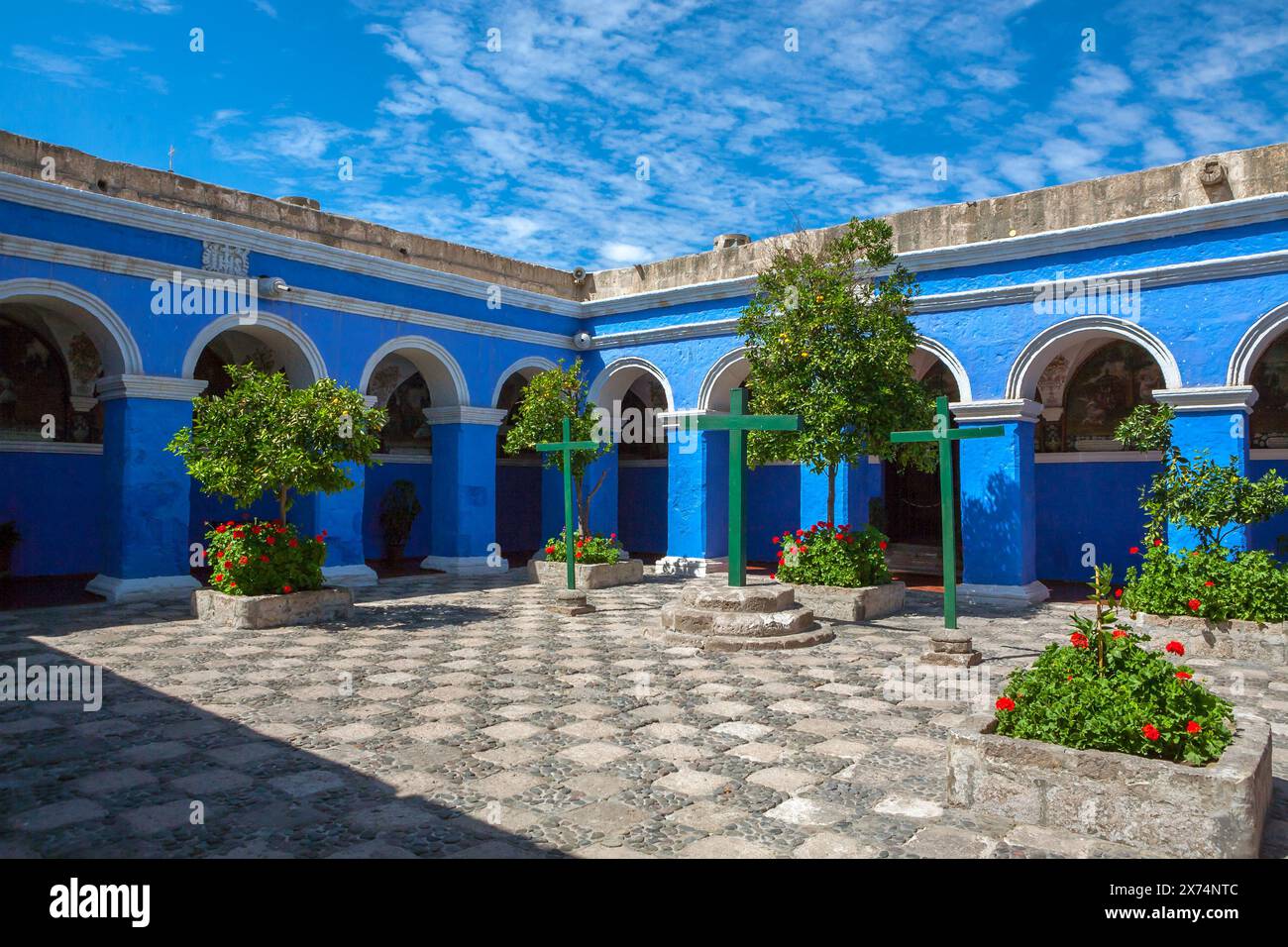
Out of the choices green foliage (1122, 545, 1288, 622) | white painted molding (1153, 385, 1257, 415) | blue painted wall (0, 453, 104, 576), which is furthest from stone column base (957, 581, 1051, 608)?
blue painted wall (0, 453, 104, 576)

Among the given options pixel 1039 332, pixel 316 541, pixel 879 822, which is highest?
pixel 1039 332

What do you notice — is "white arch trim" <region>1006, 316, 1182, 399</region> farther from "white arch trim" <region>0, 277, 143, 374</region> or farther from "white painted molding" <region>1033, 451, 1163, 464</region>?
"white arch trim" <region>0, 277, 143, 374</region>

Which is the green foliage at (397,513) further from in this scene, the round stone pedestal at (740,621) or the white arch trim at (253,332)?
the round stone pedestal at (740,621)

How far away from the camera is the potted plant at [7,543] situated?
12.5 meters

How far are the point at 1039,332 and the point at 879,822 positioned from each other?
8.77m

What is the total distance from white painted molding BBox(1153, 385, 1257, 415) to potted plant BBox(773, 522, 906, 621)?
3.56 meters

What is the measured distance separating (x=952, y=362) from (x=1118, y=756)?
8809 mm

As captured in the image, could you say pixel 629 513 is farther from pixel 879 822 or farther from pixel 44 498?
pixel 879 822

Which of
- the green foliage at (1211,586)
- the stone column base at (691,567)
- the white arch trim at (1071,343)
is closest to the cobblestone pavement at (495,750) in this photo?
the green foliage at (1211,586)

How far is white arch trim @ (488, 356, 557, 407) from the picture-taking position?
574 inches

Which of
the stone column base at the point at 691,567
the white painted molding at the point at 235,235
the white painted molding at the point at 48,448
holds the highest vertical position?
the white painted molding at the point at 235,235

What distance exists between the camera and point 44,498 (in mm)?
13141

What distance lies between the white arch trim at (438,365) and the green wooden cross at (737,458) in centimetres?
650
